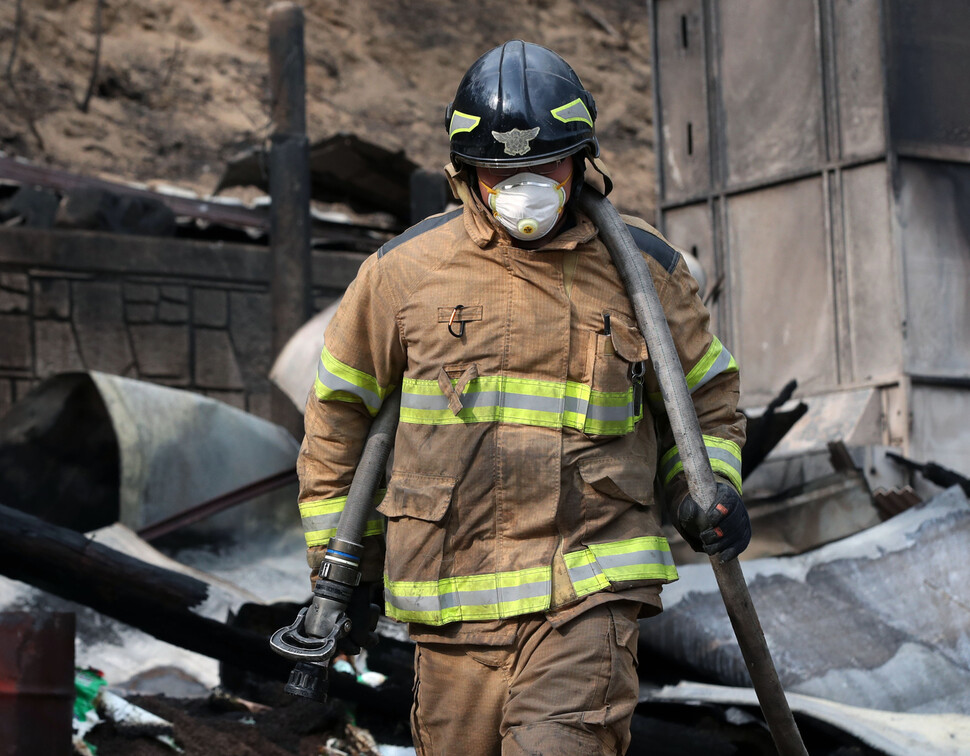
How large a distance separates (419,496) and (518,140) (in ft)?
2.38

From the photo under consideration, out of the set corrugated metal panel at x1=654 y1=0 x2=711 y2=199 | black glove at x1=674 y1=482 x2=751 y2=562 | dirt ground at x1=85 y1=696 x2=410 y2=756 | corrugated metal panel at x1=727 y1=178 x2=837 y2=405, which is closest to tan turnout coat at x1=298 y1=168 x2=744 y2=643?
black glove at x1=674 y1=482 x2=751 y2=562

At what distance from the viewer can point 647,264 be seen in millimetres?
2750

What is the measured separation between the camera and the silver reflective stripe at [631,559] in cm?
256

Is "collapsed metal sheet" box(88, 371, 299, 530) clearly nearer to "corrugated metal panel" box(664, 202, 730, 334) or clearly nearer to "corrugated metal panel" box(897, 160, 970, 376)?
"corrugated metal panel" box(664, 202, 730, 334)

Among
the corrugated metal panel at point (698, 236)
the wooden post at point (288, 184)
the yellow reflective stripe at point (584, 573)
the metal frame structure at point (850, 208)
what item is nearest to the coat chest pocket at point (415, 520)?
the yellow reflective stripe at point (584, 573)

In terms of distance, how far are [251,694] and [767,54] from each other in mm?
4954

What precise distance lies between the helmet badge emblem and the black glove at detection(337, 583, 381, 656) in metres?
0.97

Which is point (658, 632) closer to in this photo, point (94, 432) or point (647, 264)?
point (647, 264)

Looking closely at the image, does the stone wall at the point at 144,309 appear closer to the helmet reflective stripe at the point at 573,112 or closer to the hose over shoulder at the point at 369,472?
the hose over shoulder at the point at 369,472

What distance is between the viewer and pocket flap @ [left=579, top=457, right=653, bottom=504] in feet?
8.52

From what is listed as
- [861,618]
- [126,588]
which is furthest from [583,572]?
[861,618]

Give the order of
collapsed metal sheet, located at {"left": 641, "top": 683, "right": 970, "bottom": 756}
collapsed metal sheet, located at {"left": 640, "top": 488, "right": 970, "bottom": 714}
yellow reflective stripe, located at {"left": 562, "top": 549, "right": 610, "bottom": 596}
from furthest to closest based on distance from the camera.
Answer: collapsed metal sheet, located at {"left": 640, "top": 488, "right": 970, "bottom": 714} < collapsed metal sheet, located at {"left": 641, "top": 683, "right": 970, "bottom": 756} < yellow reflective stripe, located at {"left": 562, "top": 549, "right": 610, "bottom": 596}

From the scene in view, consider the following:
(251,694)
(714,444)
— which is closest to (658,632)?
(251,694)

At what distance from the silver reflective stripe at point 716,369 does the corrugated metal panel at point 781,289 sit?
15.1 feet
